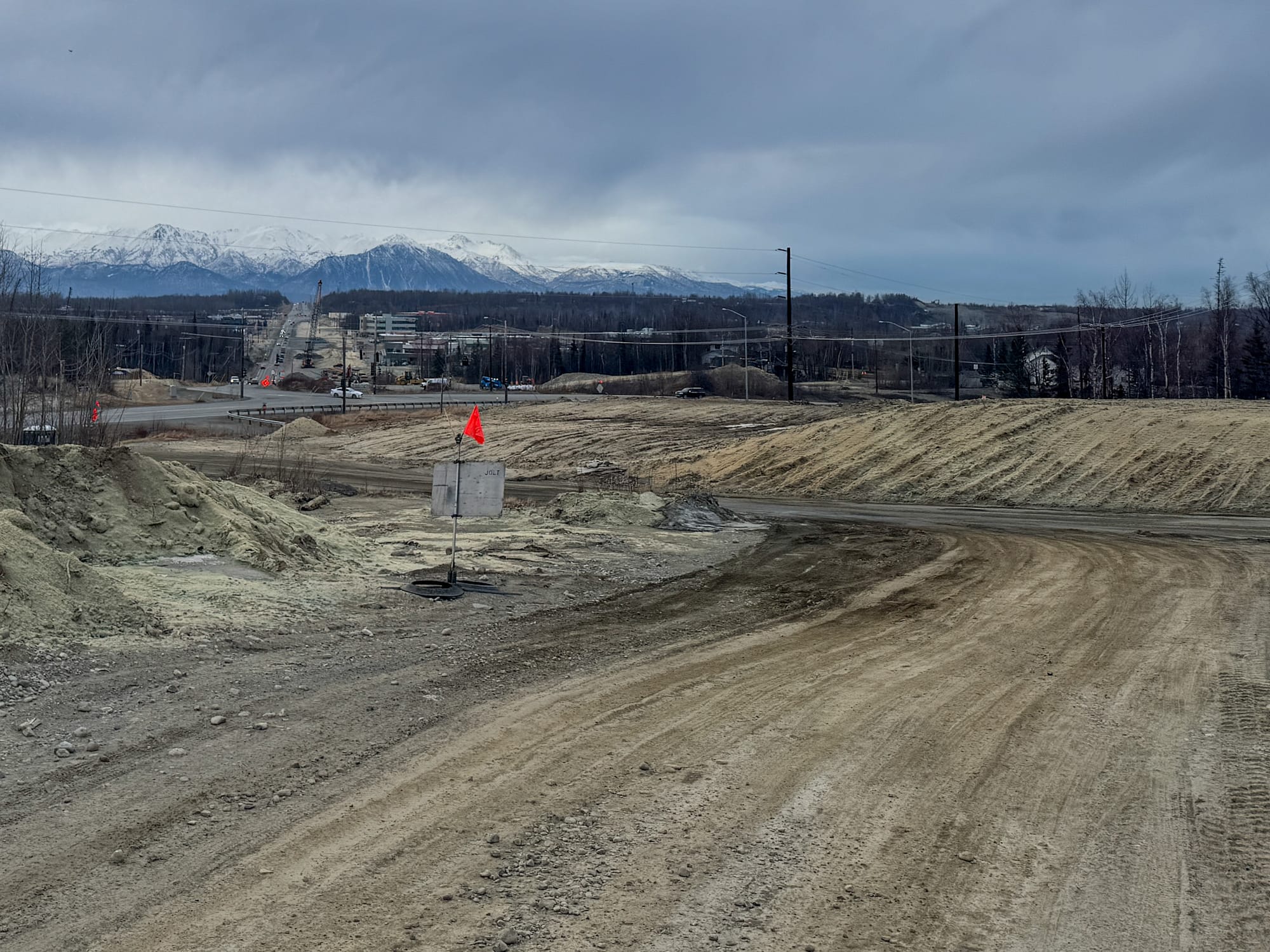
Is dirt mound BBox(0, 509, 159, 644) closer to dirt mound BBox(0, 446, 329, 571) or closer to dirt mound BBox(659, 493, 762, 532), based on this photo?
dirt mound BBox(0, 446, 329, 571)

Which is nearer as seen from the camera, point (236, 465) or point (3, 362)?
point (3, 362)

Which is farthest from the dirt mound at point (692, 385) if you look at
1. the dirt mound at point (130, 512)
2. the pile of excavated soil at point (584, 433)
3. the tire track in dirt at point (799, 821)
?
the tire track in dirt at point (799, 821)

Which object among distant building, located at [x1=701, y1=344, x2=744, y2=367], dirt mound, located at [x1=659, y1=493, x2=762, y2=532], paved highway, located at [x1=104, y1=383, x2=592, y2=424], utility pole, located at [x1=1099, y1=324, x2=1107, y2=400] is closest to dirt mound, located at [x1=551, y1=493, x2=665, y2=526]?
dirt mound, located at [x1=659, y1=493, x2=762, y2=532]

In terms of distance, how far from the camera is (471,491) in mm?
16422

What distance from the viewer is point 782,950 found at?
5.32 meters

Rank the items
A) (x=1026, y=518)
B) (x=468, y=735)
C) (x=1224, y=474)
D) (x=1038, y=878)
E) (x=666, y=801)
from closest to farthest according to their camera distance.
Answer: (x=1038, y=878), (x=666, y=801), (x=468, y=735), (x=1026, y=518), (x=1224, y=474)

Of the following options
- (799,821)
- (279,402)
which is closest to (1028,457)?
(799,821)

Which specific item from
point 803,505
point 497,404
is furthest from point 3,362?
point 497,404

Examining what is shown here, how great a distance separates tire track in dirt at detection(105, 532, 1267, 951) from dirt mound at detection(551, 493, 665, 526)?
40.3 feet

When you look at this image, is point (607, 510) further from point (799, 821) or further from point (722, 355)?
point (722, 355)

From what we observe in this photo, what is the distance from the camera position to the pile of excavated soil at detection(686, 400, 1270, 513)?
31906mm

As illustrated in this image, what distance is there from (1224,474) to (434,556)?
25.0m

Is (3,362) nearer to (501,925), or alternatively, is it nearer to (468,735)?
(468,735)

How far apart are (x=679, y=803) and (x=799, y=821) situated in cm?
84
